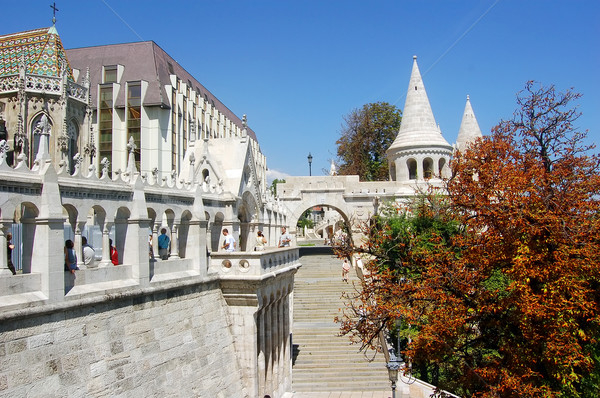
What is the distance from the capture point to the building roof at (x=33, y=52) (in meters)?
20.2

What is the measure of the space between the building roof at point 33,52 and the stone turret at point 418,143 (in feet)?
74.5

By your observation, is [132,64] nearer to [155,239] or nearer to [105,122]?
[105,122]

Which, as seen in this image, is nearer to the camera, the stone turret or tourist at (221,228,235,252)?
tourist at (221,228,235,252)

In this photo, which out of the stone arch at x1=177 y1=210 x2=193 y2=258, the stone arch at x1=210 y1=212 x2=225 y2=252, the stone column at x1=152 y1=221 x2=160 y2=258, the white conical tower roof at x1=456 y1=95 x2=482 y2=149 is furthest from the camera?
the white conical tower roof at x1=456 y1=95 x2=482 y2=149

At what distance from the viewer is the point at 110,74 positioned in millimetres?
38469

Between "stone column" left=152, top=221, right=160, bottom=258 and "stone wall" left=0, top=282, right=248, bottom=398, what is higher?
"stone column" left=152, top=221, right=160, bottom=258

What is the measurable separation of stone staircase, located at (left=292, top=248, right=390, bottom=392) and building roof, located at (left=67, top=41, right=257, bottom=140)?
18007mm

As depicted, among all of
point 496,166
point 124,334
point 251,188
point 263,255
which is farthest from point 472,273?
point 251,188

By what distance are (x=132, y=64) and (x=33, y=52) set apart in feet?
62.5

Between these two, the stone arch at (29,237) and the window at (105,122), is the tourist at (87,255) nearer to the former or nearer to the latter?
the stone arch at (29,237)

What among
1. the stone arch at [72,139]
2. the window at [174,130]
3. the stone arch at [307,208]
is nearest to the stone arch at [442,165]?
the stone arch at [307,208]

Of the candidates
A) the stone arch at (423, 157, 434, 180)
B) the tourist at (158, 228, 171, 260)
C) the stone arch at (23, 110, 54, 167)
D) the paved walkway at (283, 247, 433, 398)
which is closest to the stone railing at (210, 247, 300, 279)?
the tourist at (158, 228, 171, 260)

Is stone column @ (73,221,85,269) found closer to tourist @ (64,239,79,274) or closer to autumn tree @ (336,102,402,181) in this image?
tourist @ (64,239,79,274)

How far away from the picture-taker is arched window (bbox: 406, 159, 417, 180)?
37.0m
